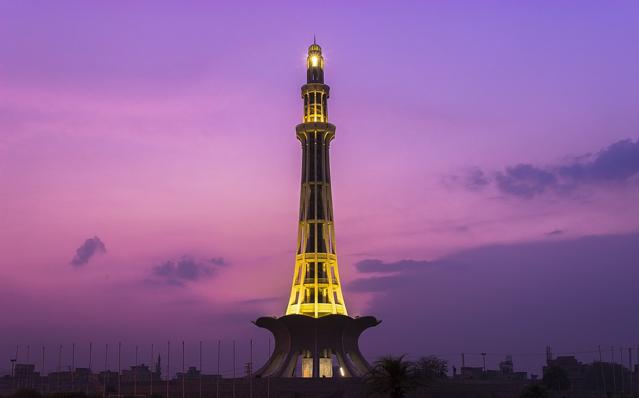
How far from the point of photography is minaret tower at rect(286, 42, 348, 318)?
287 feet

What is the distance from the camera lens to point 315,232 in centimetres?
8838

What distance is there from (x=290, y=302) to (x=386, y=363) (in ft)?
117

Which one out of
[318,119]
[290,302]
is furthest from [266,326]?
[318,119]

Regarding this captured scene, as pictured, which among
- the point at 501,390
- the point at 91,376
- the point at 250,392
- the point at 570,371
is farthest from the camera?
the point at 570,371

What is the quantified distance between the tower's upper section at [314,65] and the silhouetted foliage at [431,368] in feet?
97.2

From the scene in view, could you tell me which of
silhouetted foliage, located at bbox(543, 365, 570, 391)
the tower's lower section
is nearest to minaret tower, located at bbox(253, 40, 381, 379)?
the tower's lower section

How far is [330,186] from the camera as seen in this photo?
89.8m

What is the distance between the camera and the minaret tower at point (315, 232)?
287ft

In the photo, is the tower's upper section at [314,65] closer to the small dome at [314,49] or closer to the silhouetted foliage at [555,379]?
the small dome at [314,49]

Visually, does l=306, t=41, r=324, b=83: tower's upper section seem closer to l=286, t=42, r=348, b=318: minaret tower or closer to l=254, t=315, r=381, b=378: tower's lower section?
l=286, t=42, r=348, b=318: minaret tower

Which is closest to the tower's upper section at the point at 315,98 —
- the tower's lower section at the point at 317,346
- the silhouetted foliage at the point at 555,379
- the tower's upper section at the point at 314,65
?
the tower's upper section at the point at 314,65

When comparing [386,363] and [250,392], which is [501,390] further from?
[386,363]

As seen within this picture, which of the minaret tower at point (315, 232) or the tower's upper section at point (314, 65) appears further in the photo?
the tower's upper section at point (314, 65)

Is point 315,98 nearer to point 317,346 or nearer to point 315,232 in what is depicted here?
point 315,232
